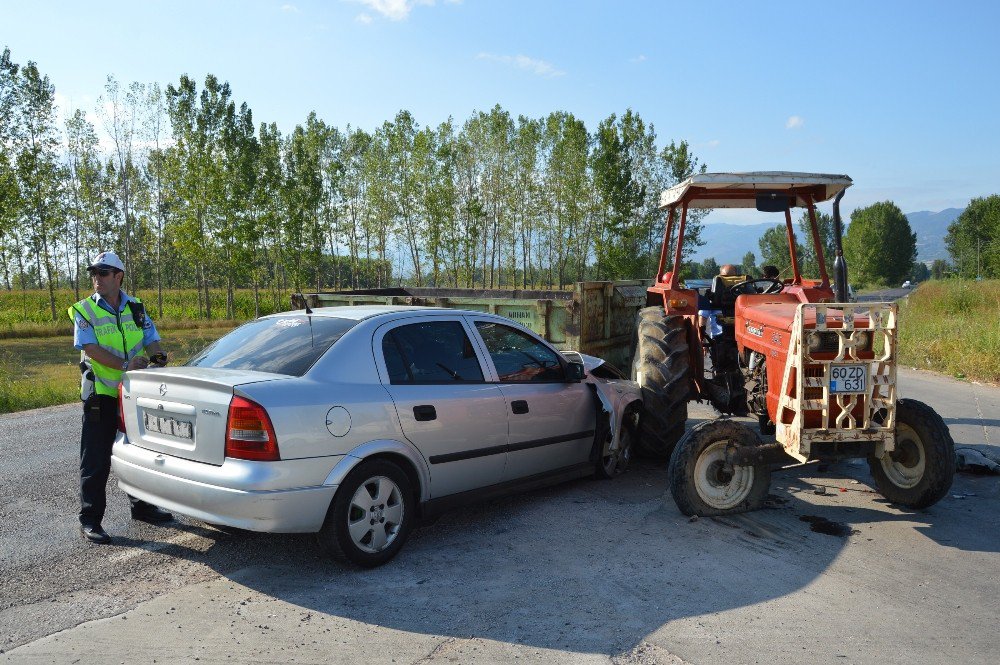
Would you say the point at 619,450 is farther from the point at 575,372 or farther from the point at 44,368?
the point at 44,368

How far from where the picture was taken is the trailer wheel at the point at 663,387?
6328 mm

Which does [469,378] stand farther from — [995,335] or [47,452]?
[995,335]

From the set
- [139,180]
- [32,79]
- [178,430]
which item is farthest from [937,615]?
[139,180]

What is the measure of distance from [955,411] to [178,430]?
31.9ft

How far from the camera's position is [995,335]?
46.7 feet

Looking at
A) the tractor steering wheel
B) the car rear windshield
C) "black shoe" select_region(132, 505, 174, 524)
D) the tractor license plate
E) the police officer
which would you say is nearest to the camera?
the car rear windshield

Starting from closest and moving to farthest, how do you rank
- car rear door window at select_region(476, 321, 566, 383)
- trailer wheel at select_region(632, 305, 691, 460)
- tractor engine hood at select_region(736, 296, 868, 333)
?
tractor engine hood at select_region(736, 296, 868, 333), car rear door window at select_region(476, 321, 566, 383), trailer wheel at select_region(632, 305, 691, 460)

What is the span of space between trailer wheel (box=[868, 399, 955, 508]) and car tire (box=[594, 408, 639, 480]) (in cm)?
193

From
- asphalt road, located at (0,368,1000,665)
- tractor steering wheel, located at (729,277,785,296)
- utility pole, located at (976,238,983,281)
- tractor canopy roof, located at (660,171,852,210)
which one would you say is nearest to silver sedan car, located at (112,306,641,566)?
asphalt road, located at (0,368,1000,665)

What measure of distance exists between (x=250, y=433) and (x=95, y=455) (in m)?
1.60

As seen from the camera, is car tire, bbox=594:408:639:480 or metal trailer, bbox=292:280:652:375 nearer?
car tire, bbox=594:408:639:480

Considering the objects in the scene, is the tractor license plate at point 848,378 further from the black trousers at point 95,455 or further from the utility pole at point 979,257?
the utility pole at point 979,257

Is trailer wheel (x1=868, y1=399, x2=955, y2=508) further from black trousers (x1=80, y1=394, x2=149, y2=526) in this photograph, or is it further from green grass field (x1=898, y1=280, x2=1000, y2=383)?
green grass field (x1=898, y1=280, x2=1000, y2=383)

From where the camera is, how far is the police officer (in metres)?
4.79
